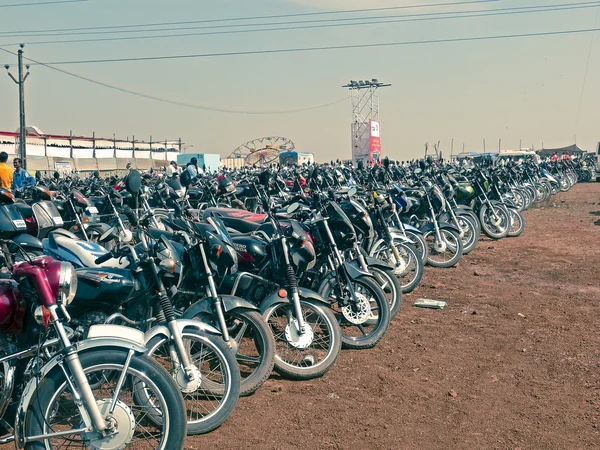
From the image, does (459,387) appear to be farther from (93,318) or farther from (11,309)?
(11,309)

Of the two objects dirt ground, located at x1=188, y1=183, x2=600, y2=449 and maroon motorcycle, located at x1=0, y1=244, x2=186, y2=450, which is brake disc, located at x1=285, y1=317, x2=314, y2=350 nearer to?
dirt ground, located at x1=188, y1=183, x2=600, y2=449

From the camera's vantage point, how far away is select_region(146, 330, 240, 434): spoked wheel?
348 centimetres

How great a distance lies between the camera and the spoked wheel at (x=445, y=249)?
27.4 ft

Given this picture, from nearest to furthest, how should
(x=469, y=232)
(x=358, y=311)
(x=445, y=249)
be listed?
(x=358, y=311)
(x=445, y=249)
(x=469, y=232)

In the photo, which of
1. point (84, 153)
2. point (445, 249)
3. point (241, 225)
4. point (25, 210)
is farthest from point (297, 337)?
point (84, 153)

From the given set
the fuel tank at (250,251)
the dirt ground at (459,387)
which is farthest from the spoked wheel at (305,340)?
the fuel tank at (250,251)

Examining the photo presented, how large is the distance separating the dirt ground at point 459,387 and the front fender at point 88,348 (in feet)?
2.93

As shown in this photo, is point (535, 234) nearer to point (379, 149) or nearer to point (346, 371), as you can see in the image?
point (346, 371)

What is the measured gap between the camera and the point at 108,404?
283cm

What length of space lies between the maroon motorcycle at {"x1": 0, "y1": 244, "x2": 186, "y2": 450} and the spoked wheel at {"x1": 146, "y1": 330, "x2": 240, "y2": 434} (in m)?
0.50

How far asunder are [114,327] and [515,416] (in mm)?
2356

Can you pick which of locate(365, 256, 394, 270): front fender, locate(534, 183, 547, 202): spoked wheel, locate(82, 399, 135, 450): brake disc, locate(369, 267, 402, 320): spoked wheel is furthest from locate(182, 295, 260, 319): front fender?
locate(534, 183, 547, 202): spoked wheel

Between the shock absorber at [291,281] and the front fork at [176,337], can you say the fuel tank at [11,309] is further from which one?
the shock absorber at [291,281]

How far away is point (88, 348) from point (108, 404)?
0.26m
